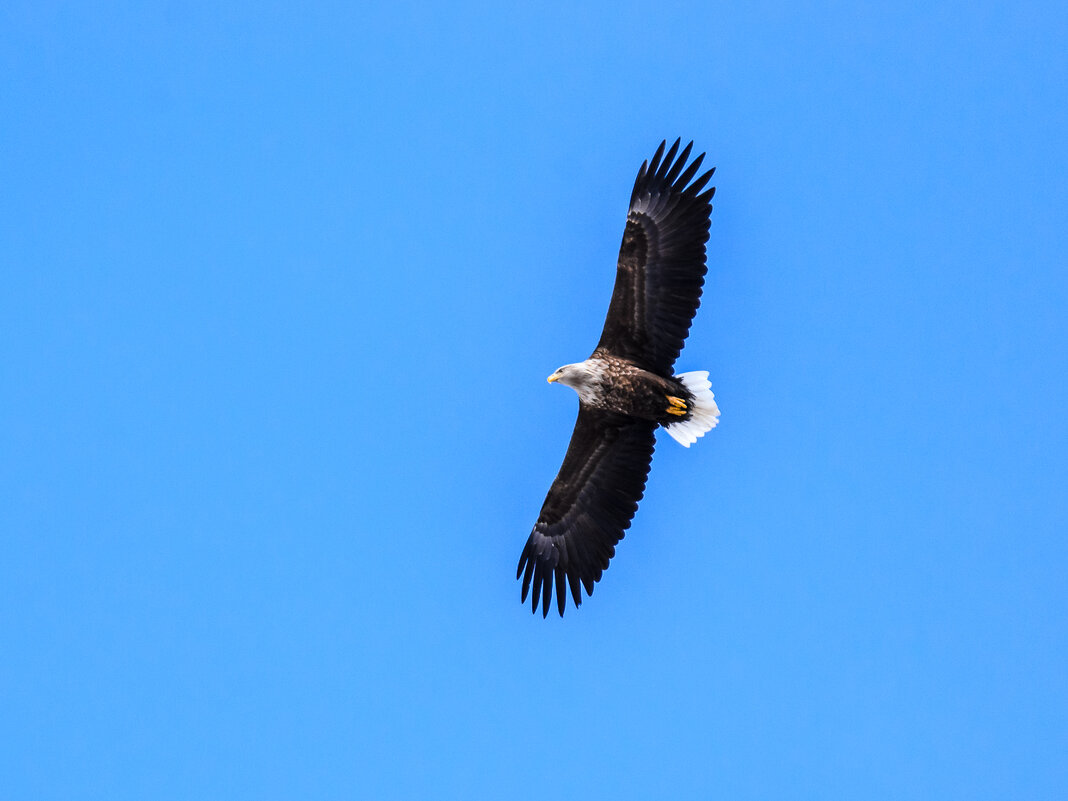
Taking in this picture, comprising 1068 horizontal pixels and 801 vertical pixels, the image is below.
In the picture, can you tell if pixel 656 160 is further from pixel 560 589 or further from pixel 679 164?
pixel 560 589

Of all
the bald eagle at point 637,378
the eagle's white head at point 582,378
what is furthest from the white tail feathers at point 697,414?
the eagle's white head at point 582,378

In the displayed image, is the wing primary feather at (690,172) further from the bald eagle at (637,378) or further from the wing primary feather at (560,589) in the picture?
the wing primary feather at (560,589)

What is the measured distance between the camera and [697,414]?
14578 mm

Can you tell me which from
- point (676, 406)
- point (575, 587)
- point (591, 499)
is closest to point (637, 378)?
point (676, 406)

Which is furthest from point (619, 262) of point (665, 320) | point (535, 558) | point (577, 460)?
point (535, 558)

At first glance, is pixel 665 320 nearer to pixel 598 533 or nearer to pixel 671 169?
pixel 671 169

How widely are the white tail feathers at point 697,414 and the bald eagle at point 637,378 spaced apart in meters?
0.01

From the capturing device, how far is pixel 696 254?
14055 mm

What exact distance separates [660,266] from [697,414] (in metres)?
1.65

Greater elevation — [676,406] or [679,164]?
[679,164]

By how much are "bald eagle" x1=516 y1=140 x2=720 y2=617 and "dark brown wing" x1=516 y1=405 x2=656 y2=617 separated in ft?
0.04

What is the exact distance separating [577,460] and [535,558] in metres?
1.24

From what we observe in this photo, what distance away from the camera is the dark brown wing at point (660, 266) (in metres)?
14.1

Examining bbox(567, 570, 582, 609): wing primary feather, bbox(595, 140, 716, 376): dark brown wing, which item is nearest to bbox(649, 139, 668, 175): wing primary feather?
bbox(595, 140, 716, 376): dark brown wing
